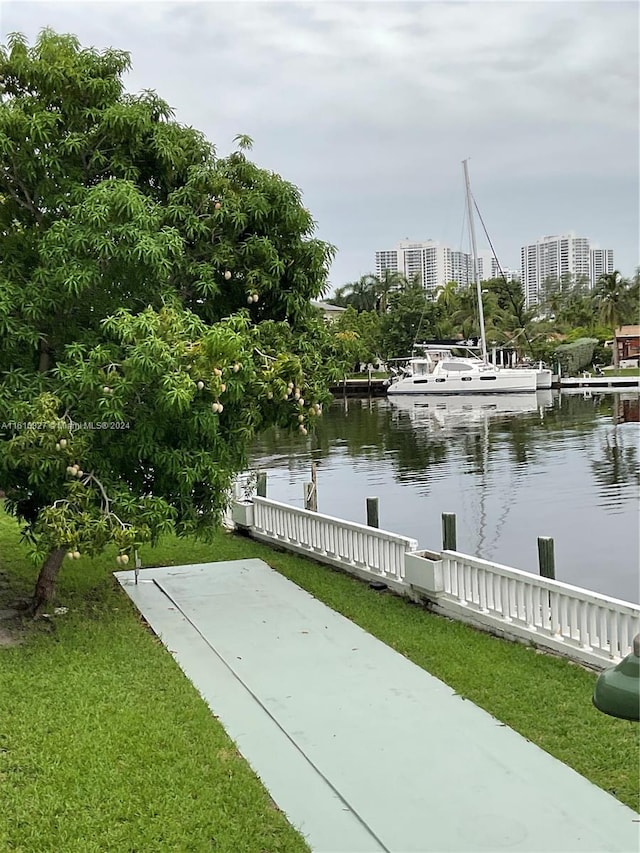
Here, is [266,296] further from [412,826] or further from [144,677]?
[412,826]

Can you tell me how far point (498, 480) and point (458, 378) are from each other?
3991 cm

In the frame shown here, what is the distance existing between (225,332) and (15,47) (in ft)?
12.2

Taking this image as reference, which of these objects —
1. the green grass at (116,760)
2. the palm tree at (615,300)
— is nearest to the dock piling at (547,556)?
the green grass at (116,760)

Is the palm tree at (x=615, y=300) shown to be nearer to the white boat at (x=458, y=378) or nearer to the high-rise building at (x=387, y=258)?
the white boat at (x=458, y=378)

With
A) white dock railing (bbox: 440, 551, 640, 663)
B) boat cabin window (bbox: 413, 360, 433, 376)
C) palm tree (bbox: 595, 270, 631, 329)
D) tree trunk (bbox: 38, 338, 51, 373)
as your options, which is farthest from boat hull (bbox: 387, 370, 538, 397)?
tree trunk (bbox: 38, 338, 51, 373)

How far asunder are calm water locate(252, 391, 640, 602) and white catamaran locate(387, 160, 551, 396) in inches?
587

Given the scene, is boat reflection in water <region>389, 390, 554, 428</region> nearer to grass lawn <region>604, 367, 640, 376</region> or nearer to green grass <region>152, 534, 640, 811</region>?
grass lawn <region>604, 367, 640, 376</region>

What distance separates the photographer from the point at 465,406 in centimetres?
5175

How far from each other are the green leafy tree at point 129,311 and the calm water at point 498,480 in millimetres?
6056

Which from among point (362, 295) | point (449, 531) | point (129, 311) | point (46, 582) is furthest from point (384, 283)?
point (129, 311)

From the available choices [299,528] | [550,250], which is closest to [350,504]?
[299,528]

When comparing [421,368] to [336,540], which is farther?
[421,368]

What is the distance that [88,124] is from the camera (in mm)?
7996

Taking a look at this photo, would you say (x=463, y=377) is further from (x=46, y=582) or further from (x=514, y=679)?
(x=514, y=679)
